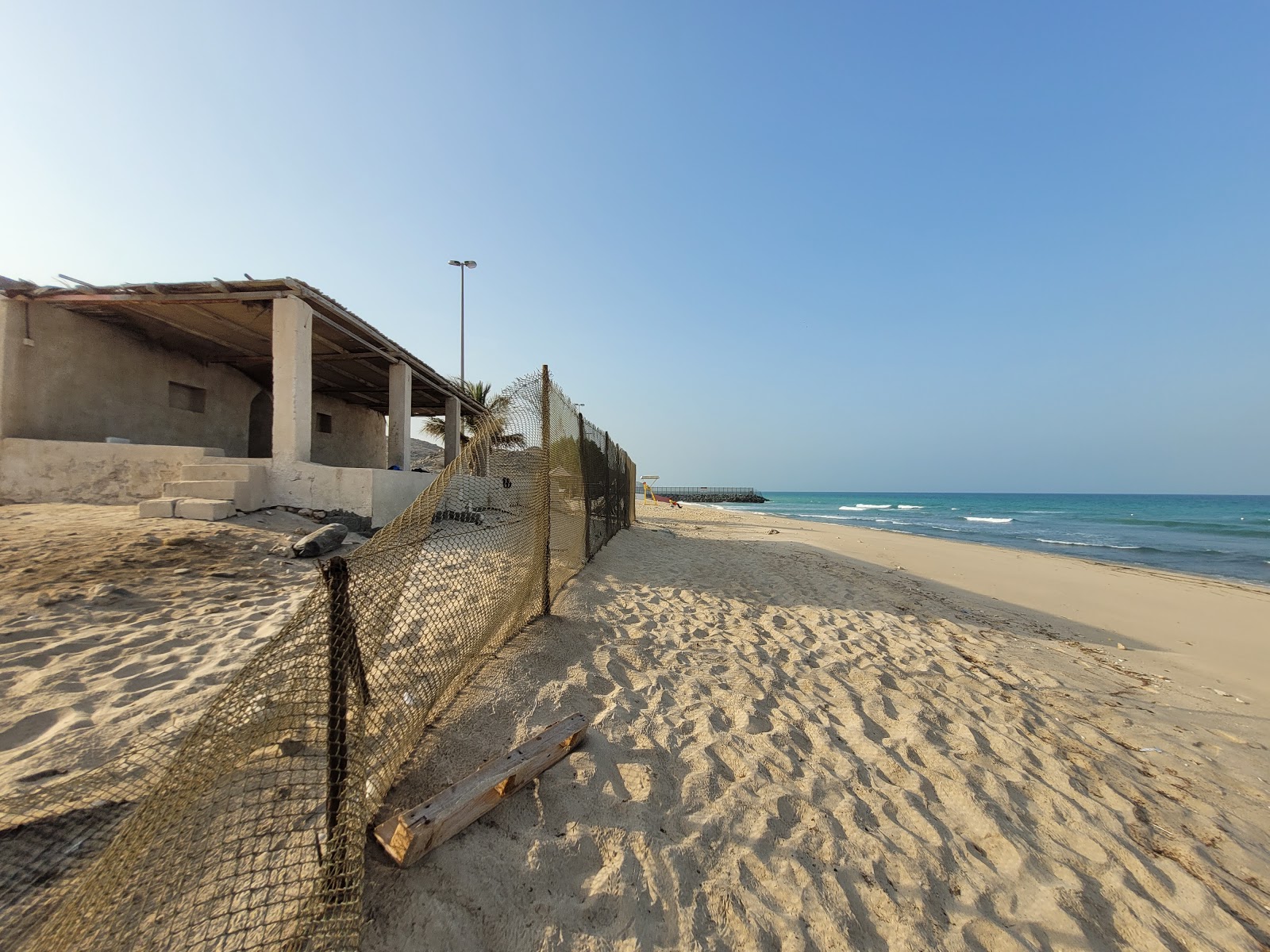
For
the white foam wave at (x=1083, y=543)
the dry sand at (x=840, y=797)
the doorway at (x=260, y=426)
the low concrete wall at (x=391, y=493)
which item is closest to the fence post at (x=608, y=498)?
the low concrete wall at (x=391, y=493)

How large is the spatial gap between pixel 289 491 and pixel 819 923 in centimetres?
859

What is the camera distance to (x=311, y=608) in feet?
5.74

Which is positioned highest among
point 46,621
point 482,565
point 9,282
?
point 9,282

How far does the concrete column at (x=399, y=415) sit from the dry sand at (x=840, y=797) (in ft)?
26.4

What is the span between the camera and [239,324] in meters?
9.38

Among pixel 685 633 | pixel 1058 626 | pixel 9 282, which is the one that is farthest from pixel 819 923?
pixel 9 282

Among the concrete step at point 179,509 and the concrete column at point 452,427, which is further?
the concrete column at point 452,427

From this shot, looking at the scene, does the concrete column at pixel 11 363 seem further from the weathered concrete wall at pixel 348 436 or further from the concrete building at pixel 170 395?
the weathered concrete wall at pixel 348 436

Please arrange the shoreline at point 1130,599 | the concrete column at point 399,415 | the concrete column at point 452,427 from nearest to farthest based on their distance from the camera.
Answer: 1. the shoreline at point 1130,599
2. the concrete column at point 399,415
3. the concrete column at point 452,427

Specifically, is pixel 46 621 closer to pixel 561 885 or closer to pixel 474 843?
pixel 474 843

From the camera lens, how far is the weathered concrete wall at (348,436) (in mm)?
14328

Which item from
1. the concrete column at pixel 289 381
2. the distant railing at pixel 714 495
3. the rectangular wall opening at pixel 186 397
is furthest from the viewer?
the distant railing at pixel 714 495

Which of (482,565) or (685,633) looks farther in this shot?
(685,633)

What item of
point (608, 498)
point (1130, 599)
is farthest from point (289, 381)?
point (1130, 599)
